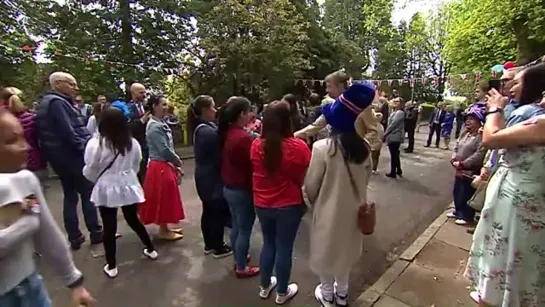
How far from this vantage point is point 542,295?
81.6 inches

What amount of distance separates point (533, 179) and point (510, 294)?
26.8 inches

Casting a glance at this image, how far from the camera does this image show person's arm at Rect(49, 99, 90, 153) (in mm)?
3611

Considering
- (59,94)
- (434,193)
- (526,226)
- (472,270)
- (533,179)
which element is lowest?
(434,193)

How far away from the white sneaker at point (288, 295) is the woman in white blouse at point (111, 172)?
1.60 m

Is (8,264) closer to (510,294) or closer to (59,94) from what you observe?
(510,294)

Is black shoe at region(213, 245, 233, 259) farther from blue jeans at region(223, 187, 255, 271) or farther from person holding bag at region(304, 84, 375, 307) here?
person holding bag at region(304, 84, 375, 307)

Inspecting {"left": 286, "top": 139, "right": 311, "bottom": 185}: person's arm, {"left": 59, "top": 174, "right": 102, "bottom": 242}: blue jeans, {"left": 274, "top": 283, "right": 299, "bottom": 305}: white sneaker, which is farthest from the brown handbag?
{"left": 59, "top": 174, "right": 102, "bottom": 242}: blue jeans

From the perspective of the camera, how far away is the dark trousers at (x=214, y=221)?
3699 mm

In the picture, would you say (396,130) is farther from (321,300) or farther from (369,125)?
(321,300)

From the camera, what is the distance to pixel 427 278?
338cm

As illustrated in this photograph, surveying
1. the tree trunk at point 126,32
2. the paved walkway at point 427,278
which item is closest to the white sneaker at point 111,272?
the paved walkway at point 427,278

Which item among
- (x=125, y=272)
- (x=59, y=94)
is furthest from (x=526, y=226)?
(x=59, y=94)

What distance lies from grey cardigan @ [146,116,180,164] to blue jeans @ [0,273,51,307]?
2604mm

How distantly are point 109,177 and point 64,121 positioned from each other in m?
0.85
